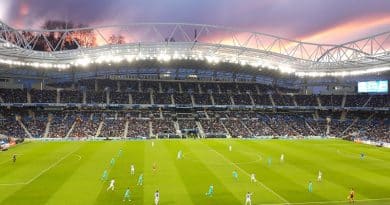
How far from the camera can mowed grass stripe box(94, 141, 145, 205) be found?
30719mm

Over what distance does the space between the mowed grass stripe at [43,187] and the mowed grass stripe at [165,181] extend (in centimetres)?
783

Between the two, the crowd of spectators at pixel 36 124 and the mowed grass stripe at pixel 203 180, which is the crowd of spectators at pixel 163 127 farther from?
the mowed grass stripe at pixel 203 180

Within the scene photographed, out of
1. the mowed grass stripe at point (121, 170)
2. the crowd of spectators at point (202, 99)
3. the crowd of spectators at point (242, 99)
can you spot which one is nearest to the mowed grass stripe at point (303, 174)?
the mowed grass stripe at point (121, 170)

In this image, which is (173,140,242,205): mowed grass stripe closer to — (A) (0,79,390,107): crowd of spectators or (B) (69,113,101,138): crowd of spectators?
(B) (69,113,101,138): crowd of spectators

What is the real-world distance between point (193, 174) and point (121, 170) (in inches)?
305

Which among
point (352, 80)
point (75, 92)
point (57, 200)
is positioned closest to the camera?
point (57, 200)

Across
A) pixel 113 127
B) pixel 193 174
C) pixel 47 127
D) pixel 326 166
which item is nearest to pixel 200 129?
pixel 113 127

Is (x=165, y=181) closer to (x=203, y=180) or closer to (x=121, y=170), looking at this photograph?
(x=203, y=180)

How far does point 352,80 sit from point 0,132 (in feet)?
271

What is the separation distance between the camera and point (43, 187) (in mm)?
34000

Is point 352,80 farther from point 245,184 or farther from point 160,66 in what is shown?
point 245,184

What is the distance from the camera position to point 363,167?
4556cm

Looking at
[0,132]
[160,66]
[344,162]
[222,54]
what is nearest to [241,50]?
[222,54]

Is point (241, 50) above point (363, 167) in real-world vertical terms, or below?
above
